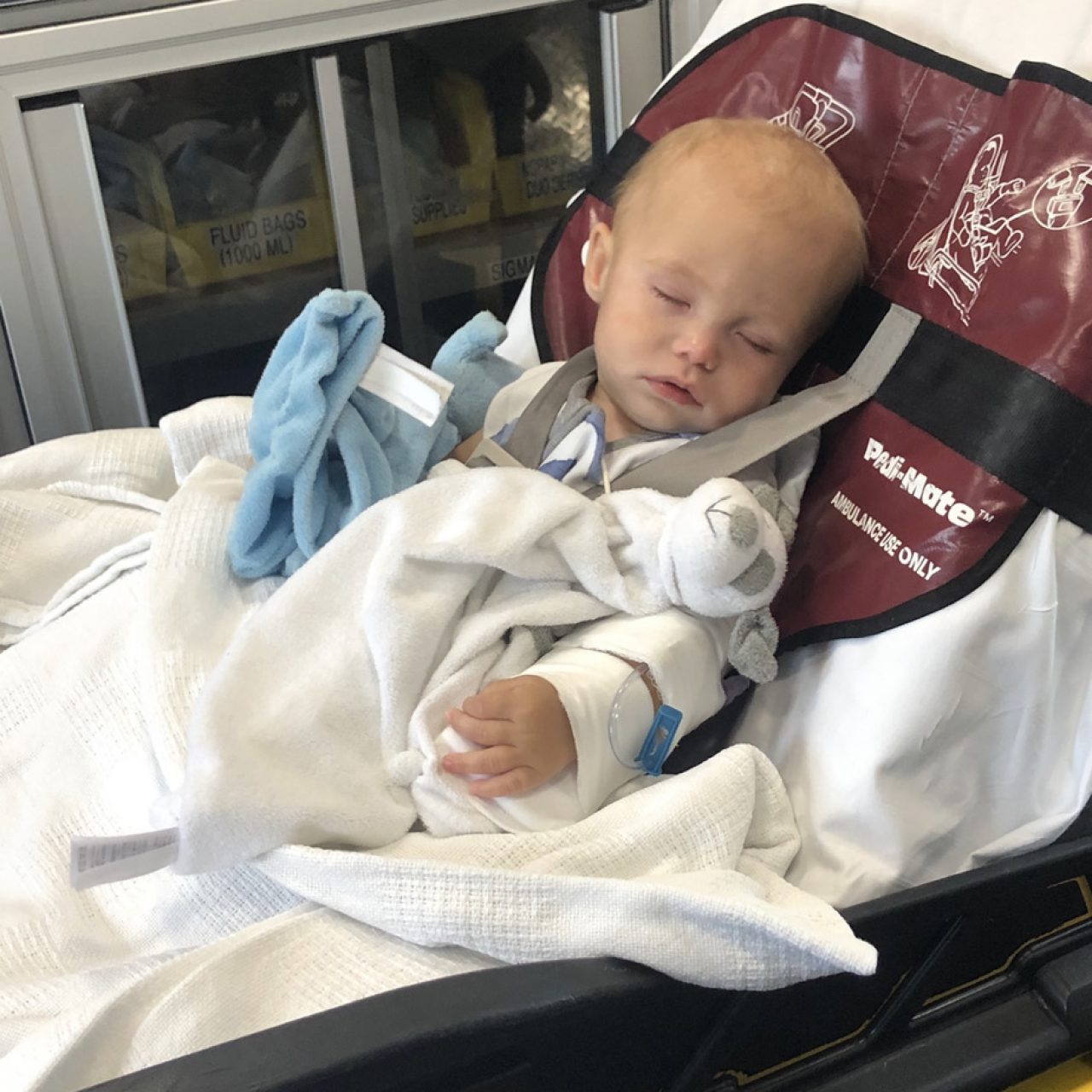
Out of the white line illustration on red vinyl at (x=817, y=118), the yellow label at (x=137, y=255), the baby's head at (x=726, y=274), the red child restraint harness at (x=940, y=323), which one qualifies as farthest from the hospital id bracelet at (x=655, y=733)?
the yellow label at (x=137, y=255)

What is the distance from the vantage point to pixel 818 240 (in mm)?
869

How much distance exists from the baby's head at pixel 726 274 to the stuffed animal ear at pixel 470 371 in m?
0.13

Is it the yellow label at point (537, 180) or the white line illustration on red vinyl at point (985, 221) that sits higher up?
the white line illustration on red vinyl at point (985, 221)

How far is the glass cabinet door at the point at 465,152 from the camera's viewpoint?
1560 mm

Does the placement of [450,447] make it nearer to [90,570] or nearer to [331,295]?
[331,295]

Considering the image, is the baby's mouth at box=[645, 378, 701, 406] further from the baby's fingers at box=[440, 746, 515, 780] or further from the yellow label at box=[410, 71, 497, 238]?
the yellow label at box=[410, 71, 497, 238]

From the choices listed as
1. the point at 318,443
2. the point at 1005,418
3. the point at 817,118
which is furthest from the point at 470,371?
the point at 1005,418

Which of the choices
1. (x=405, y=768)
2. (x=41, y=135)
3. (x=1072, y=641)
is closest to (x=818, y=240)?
(x=1072, y=641)

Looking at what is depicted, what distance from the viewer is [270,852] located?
2.35 ft

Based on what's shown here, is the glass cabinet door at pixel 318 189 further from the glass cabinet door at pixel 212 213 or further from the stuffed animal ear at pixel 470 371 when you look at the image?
the stuffed animal ear at pixel 470 371

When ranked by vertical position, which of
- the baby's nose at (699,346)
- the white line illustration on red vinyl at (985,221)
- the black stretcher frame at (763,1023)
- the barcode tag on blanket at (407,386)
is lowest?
the black stretcher frame at (763,1023)

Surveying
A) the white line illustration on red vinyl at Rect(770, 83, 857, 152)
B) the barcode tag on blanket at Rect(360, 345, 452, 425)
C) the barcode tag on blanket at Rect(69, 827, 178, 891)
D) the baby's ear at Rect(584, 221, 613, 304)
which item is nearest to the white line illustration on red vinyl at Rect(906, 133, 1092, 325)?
the white line illustration on red vinyl at Rect(770, 83, 857, 152)

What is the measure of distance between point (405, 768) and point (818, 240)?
1.51 feet

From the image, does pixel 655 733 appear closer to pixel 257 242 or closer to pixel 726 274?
pixel 726 274
